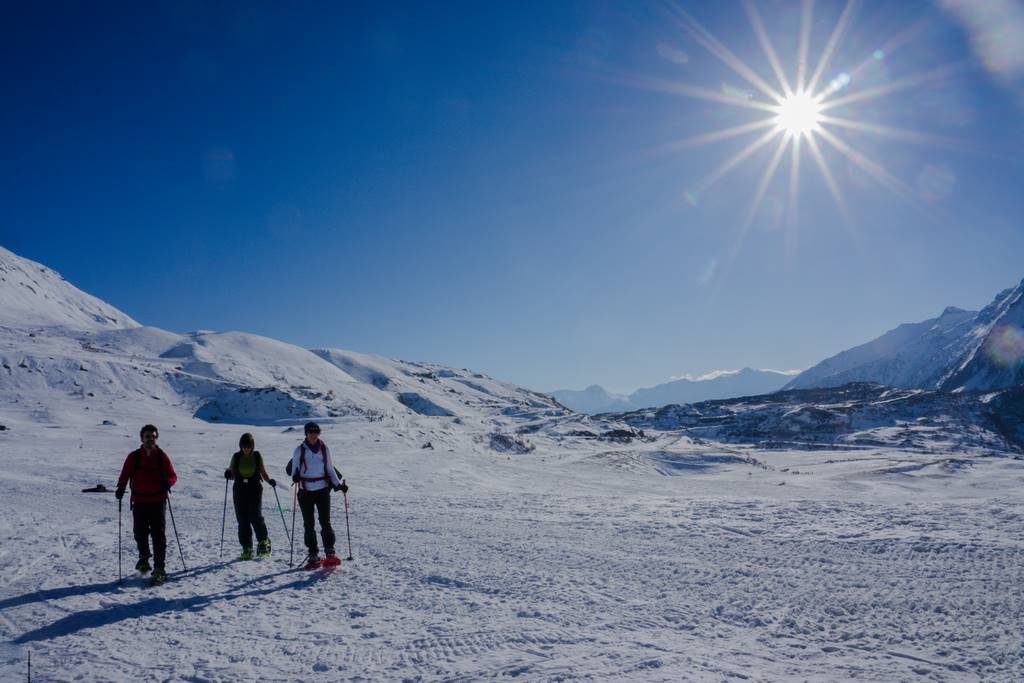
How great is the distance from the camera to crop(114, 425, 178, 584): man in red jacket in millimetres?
8352

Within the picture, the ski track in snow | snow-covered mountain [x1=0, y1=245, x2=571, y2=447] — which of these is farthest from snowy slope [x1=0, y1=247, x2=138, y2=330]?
the ski track in snow

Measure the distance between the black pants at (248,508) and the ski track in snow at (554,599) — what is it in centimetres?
52

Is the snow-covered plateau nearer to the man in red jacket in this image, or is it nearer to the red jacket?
the man in red jacket

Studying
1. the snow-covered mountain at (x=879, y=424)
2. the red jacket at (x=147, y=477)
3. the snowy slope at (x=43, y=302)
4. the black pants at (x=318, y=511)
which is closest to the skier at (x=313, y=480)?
the black pants at (x=318, y=511)

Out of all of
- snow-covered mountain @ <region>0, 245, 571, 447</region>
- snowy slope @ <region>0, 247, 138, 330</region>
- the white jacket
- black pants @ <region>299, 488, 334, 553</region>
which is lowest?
black pants @ <region>299, 488, 334, 553</region>

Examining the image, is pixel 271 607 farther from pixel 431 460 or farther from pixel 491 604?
pixel 431 460

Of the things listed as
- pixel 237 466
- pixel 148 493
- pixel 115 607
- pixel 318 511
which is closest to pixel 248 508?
pixel 237 466

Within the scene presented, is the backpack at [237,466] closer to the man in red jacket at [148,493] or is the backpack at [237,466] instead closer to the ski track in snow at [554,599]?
the man in red jacket at [148,493]

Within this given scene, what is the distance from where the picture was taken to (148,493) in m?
8.48

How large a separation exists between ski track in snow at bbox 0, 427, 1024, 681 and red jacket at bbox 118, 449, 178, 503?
124 centimetres

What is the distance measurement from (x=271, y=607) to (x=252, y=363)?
88517 mm

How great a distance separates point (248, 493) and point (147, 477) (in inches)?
59.7

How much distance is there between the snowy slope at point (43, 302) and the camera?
97.3m

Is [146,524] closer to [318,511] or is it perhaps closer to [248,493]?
[248,493]
